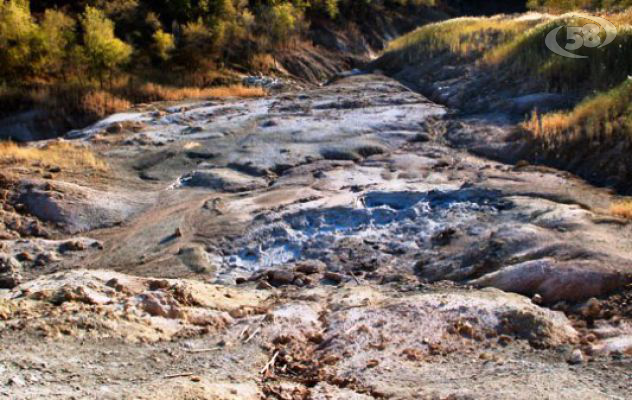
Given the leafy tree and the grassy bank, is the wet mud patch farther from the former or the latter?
the leafy tree

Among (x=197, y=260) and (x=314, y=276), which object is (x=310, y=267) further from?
(x=197, y=260)

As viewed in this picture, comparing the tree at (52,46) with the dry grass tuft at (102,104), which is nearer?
the dry grass tuft at (102,104)

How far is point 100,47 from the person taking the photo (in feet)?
59.8

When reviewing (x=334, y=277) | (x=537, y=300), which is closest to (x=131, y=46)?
(x=334, y=277)

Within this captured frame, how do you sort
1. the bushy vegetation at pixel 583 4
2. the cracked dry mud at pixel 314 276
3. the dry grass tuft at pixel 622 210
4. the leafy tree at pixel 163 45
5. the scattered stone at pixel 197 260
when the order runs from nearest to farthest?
1. the cracked dry mud at pixel 314 276
2. the dry grass tuft at pixel 622 210
3. the scattered stone at pixel 197 260
4. the leafy tree at pixel 163 45
5. the bushy vegetation at pixel 583 4

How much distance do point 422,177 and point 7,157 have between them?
6.73 metres

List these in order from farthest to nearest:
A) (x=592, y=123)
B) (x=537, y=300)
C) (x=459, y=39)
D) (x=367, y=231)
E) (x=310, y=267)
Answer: (x=459, y=39)
(x=592, y=123)
(x=367, y=231)
(x=310, y=267)
(x=537, y=300)

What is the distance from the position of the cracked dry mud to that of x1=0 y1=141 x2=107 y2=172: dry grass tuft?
48cm

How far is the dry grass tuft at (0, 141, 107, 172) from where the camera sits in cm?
1076

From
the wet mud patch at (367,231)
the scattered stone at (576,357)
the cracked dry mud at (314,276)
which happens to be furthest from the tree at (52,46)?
the scattered stone at (576,357)

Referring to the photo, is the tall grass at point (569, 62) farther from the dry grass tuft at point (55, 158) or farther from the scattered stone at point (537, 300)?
the dry grass tuft at point (55, 158)

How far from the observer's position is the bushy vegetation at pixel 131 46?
17.8m

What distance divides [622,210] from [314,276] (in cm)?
352

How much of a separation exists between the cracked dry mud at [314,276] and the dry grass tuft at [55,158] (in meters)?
0.48
